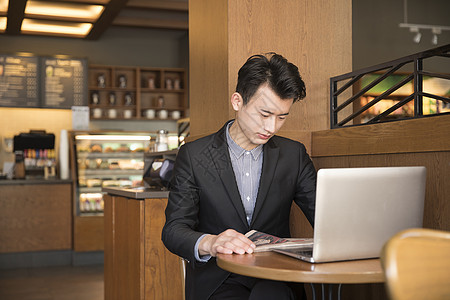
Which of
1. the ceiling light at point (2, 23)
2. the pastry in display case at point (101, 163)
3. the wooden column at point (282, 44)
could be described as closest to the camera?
the wooden column at point (282, 44)

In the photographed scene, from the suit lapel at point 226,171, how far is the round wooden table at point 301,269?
18.1 inches

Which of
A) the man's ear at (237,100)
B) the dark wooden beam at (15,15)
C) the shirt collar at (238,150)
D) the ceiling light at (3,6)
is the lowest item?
the shirt collar at (238,150)

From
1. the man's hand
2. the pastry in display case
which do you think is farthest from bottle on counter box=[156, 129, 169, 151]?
the man's hand

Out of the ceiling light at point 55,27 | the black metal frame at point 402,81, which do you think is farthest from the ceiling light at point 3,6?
the black metal frame at point 402,81

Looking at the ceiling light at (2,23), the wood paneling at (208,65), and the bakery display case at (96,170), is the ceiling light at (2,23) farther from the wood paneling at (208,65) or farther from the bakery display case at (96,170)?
the wood paneling at (208,65)

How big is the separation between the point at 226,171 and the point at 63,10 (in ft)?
19.3

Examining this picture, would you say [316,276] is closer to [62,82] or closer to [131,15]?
[131,15]

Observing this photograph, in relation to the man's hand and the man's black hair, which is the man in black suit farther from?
the man's hand

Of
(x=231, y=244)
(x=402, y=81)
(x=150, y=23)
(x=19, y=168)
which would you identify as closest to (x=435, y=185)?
(x=402, y=81)

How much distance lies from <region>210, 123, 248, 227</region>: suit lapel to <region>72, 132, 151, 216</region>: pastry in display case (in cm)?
452

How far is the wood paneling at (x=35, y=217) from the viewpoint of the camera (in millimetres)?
6203

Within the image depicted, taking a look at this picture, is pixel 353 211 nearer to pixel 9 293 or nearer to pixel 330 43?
pixel 330 43

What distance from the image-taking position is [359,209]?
150cm

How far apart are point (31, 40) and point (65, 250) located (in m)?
3.73
